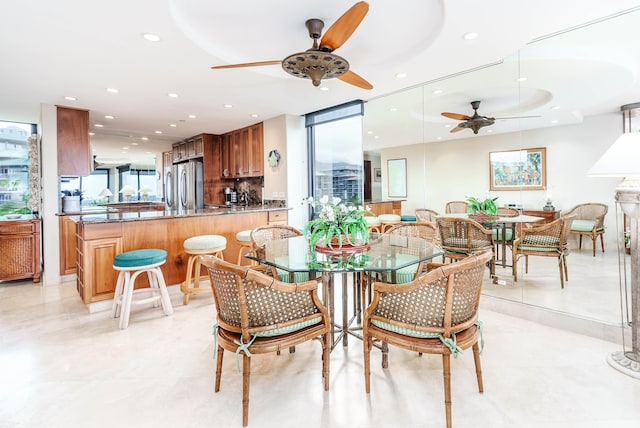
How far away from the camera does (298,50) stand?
2992mm

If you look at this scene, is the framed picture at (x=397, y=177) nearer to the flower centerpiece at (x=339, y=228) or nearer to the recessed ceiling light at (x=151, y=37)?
the flower centerpiece at (x=339, y=228)

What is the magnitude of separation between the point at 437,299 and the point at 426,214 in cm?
253

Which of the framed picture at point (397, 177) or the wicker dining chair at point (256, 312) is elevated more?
the framed picture at point (397, 177)

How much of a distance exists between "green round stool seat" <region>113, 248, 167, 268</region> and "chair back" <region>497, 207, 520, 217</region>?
3.39 metres

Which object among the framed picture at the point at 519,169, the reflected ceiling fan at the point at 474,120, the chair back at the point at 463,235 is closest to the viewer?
the framed picture at the point at 519,169

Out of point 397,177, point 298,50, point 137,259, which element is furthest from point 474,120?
point 137,259

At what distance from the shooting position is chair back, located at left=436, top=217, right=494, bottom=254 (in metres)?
3.14

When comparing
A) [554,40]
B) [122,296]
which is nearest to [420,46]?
[554,40]

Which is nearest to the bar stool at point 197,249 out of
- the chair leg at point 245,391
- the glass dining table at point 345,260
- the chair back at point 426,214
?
the glass dining table at point 345,260

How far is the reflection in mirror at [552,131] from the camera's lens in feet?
8.55

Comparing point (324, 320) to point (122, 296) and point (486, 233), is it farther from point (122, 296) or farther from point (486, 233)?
point (122, 296)

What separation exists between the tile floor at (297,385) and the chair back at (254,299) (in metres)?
0.49

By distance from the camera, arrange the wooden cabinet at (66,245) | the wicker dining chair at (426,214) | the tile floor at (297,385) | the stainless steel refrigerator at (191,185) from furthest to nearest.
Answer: the stainless steel refrigerator at (191,185) → the wooden cabinet at (66,245) → the wicker dining chair at (426,214) → the tile floor at (297,385)

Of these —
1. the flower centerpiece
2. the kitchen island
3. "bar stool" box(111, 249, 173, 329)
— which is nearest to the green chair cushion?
the flower centerpiece
